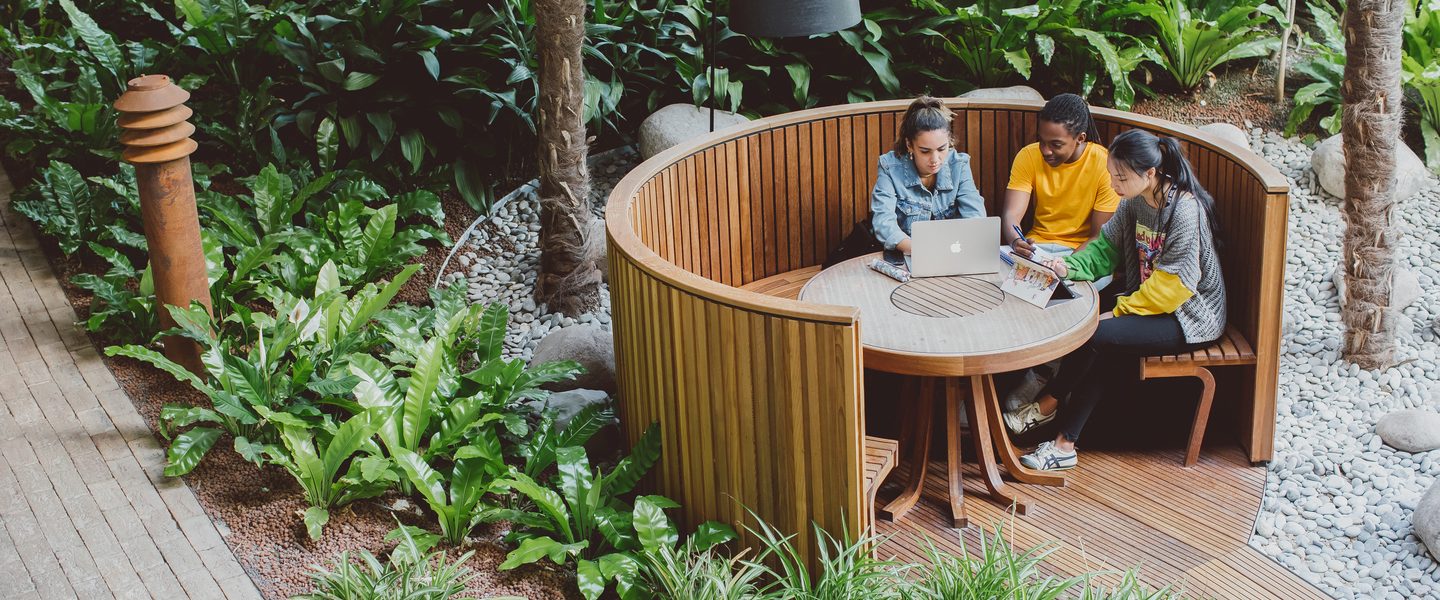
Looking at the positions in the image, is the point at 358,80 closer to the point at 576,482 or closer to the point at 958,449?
the point at 576,482

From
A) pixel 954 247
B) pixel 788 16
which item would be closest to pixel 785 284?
pixel 954 247

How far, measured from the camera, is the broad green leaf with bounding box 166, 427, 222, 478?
444cm

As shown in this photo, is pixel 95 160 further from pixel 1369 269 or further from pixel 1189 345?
pixel 1369 269

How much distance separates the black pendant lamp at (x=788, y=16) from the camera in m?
5.55

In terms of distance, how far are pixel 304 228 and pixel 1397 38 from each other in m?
5.04

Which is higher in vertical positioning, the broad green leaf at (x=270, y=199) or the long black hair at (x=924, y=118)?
the long black hair at (x=924, y=118)

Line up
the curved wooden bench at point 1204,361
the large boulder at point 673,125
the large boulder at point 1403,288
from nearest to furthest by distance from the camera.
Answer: the curved wooden bench at point 1204,361, the large boulder at point 1403,288, the large boulder at point 673,125

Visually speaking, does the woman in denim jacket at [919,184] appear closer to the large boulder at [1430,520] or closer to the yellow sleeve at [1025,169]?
the yellow sleeve at [1025,169]

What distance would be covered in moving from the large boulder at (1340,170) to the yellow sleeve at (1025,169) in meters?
2.21

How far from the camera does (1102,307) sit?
5.45 m

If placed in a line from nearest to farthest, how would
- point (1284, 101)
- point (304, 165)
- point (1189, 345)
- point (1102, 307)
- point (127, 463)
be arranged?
1. point (127, 463)
2. point (1189, 345)
3. point (1102, 307)
4. point (304, 165)
5. point (1284, 101)

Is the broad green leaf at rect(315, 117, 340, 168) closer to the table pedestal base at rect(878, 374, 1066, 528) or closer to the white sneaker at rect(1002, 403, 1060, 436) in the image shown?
the table pedestal base at rect(878, 374, 1066, 528)

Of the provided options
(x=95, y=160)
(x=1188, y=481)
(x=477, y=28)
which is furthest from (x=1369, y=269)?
(x=95, y=160)

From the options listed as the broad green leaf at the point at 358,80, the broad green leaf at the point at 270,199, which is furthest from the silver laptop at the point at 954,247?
the broad green leaf at the point at 358,80
